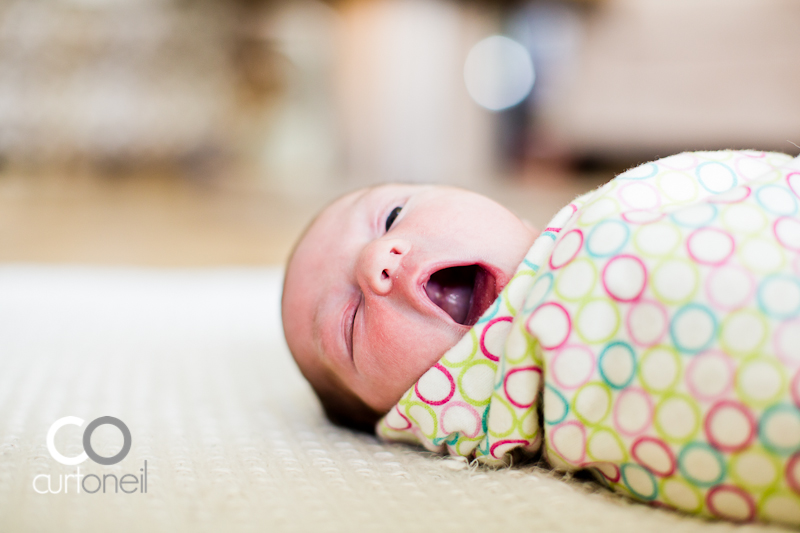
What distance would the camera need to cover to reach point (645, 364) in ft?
1.42

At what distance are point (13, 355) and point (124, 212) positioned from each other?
75.4 inches

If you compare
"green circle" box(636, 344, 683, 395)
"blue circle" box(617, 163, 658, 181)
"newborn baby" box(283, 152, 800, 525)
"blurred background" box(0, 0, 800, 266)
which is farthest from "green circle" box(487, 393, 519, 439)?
"blurred background" box(0, 0, 800, 266)

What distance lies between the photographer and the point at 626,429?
44 centimetres

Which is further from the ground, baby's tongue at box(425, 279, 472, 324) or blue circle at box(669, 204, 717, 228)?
blue circle at box(669, 204, 717, 228)

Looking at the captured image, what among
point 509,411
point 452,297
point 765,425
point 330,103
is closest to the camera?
point 765,425

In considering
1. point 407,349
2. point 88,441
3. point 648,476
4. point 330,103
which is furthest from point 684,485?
point 330,103

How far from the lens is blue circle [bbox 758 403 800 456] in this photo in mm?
385

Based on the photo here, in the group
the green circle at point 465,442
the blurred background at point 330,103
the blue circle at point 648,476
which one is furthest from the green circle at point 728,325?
the blurred background at point 330,103

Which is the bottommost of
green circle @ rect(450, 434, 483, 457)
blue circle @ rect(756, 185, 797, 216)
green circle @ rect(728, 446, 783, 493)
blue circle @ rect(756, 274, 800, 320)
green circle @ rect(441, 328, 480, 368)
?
green circle @ rect(450, 434, 483, 457)

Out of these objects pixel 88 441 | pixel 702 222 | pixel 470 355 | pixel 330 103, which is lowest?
pixel 88 441

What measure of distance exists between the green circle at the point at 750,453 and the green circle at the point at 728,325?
0.06m

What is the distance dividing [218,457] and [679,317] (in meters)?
0.38

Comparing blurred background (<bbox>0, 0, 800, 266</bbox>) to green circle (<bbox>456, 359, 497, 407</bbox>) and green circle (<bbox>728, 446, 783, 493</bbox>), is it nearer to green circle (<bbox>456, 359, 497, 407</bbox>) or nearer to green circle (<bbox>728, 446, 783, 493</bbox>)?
green circle (<bbox>456, 359, 497, 407</bbox>)

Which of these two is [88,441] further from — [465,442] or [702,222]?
[702,222]
